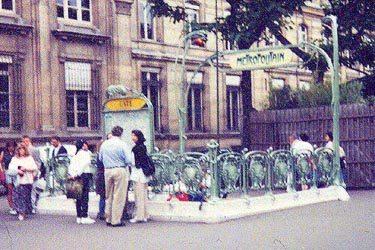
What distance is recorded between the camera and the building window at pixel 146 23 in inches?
1182

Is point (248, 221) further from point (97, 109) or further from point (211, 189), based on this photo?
point (97, 109)

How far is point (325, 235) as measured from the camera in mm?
11578

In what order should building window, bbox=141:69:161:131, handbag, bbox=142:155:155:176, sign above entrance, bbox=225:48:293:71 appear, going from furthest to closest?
building window, bbox=141:69:161:131 → sign above entrance, bbox=225:48:293:71 → handbag, bbox=142:155:155:176

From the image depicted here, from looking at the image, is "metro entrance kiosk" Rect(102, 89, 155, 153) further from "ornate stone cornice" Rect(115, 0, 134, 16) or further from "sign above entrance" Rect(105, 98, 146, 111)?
"ornate stone cornice" Rect(115, 0, 134, 16)

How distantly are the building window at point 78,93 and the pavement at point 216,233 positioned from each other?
1137 cm

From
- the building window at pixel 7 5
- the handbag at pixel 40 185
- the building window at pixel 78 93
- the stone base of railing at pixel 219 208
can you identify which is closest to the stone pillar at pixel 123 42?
the building window at pixel 78 93

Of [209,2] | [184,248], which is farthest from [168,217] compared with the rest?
[209,2]

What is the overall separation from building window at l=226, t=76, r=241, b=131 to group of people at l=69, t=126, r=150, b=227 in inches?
778

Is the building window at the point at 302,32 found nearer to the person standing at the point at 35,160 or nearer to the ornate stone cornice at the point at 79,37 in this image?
the ornate stone cornice at the point at 79,37

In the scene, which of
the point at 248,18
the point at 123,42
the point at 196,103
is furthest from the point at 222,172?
the point at 196,103

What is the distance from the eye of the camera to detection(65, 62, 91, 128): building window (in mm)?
26480

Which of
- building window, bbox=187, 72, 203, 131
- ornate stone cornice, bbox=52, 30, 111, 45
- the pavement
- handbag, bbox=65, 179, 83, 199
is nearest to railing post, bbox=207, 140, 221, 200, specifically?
the pavement

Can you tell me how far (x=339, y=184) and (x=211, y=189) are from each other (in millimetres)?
5446

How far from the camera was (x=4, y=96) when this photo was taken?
24.5 meters
